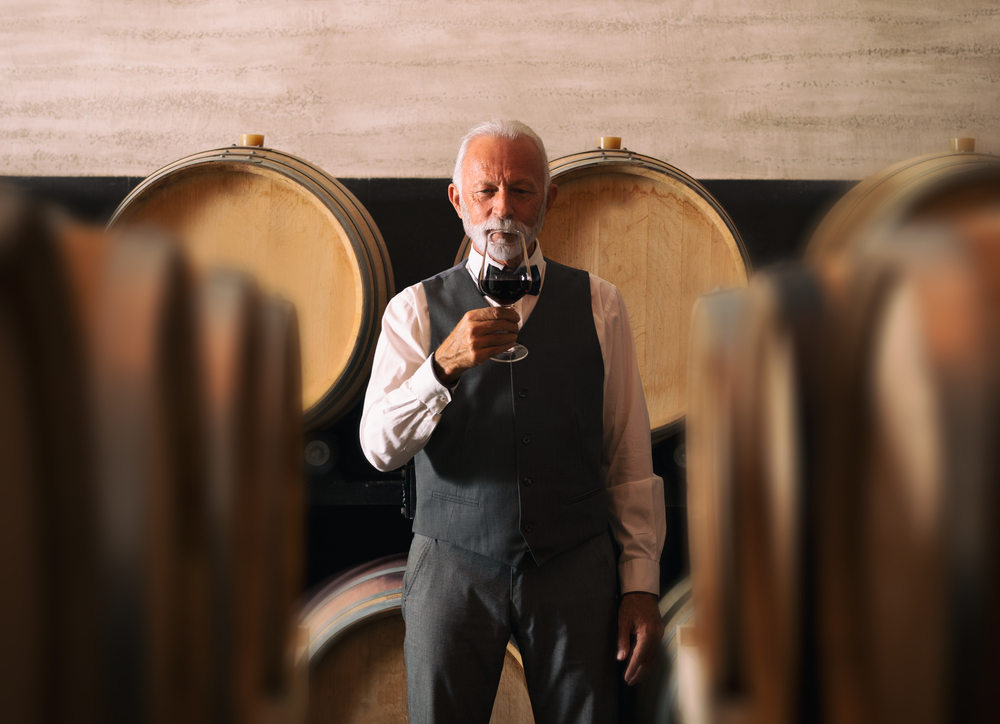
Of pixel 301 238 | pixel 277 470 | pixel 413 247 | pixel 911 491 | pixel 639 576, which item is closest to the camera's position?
pixel 911 491

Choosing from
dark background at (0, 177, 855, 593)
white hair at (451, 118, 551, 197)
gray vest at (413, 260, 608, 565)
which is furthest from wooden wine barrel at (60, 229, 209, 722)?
dark background at (0, 177, 855, 593)

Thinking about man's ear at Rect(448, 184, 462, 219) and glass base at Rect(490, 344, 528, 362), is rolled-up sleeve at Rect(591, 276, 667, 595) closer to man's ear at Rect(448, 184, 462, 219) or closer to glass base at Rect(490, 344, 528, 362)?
glass base at Rect(490, 344, 528, 362)

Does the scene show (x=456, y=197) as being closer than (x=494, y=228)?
No

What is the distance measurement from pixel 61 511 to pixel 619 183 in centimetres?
169

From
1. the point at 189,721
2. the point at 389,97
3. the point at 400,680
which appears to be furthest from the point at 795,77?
the point at 189,721

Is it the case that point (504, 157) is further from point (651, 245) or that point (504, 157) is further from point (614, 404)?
point (614, 404)

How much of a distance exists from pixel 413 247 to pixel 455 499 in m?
0.92

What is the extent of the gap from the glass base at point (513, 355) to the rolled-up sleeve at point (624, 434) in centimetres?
20

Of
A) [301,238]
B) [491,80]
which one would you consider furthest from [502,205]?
[491,80]

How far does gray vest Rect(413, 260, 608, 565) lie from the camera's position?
1.51 metres

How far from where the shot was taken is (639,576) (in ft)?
5.30

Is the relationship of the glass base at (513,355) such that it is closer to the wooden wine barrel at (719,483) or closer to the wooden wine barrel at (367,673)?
the wooden wine barrel at (367,673)

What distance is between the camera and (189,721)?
421mm

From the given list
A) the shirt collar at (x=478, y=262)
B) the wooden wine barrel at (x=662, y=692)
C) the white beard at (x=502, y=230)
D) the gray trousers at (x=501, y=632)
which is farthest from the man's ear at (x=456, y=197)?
the wooden wine barrel at (x=662, y=692)
